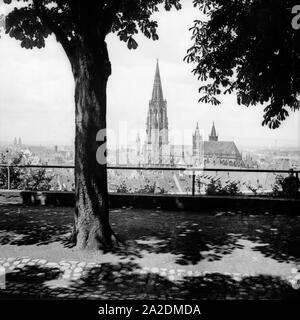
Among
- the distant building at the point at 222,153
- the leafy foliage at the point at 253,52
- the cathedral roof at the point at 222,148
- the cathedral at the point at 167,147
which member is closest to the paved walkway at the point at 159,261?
the leafy foliage at the point at 253,52

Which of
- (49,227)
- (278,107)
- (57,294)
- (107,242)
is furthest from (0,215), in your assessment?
(278,107)

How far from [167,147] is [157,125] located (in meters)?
13.3

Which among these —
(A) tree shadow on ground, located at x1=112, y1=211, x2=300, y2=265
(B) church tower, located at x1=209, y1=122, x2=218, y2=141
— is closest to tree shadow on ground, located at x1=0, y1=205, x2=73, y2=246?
(A) tree shadow on ground, located at x1=112, y1=211, x2=300, y2=265

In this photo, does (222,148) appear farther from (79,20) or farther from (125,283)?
(125,283)

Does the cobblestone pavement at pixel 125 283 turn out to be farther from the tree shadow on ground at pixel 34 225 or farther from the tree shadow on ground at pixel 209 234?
the tree shadow on ground at pixel 34 225

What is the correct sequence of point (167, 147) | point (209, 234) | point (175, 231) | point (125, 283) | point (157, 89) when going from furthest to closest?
point (167, 147) < point (157, 89) < point (175, 231) < point (209, 234) < point (125, 283)

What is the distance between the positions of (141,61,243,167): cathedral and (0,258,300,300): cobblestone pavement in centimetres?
10431

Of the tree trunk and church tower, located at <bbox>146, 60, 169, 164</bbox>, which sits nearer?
the tree trunk

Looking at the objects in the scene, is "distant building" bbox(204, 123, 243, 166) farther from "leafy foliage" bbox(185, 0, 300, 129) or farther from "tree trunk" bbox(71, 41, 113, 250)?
"tree trunk" bbox(71, 41, 113, 250)

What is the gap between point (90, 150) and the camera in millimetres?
6383

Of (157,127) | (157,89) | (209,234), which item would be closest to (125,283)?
(209,234)

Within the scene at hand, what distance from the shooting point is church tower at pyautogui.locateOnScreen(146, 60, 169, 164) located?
118 meters

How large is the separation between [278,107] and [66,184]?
8140mm

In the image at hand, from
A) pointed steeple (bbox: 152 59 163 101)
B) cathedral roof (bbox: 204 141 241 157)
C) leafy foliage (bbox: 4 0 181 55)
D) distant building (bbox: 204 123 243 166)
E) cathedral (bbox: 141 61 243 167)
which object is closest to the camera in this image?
leafy foliage (bbox: 4 0 181 55)
